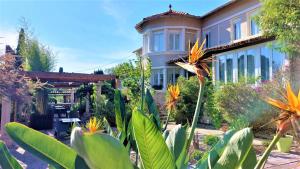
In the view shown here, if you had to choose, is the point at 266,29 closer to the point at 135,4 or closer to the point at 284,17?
the point at 284,17

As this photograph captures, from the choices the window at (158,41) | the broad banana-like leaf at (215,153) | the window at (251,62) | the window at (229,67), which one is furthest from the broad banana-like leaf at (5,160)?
the window at (158,41)

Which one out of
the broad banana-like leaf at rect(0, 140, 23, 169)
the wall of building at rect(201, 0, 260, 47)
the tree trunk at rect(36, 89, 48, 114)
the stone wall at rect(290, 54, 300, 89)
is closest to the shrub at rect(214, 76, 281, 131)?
the stone wall at rect(290, 54, 300, 89)

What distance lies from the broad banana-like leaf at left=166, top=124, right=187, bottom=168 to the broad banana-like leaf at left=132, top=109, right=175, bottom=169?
33cm

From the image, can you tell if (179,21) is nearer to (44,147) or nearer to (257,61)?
(257,61)

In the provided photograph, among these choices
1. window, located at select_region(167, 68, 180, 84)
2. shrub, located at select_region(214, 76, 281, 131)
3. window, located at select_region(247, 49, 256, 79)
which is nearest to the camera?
shrub, located at select_region(214, 76, 281, 131)

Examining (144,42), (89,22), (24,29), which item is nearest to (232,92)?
(89,22)

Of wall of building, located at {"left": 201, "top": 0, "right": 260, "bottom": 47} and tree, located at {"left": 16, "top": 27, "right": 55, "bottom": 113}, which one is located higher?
wall of building, located at {"left": 201, "top": 0, "right": 260, "bottom": 47}

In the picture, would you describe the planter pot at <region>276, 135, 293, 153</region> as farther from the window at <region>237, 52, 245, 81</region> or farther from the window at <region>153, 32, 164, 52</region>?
the window at <region>153, 32, 164, 52</region>

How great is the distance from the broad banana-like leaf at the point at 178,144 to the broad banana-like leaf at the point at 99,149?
47 centimetres

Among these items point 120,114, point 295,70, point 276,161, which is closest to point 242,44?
point 295,70

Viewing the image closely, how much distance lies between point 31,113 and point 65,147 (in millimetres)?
15696

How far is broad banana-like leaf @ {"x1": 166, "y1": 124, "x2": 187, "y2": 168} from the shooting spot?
5.55 ft

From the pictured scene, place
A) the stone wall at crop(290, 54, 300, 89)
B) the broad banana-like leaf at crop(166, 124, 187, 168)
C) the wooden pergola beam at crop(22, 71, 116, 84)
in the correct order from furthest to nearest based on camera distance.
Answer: the wooden pergola beam at crop(22, 71, 116, 84) → the stone wall at crop(290, 54, 300, 89) → the broad banana-like leaf at crop(166, 124, 187, 168)

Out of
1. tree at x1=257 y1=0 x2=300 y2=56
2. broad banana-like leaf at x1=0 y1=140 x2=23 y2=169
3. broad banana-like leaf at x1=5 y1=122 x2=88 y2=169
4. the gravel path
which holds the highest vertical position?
tree at x1=257 y1=0 x2=300 y2=56
